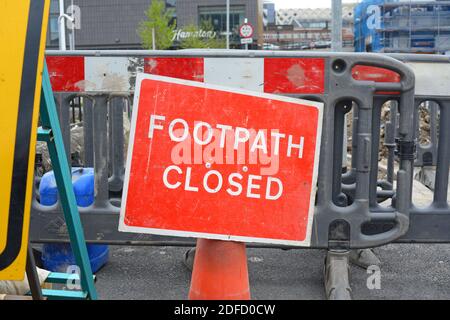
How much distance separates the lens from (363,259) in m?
3.92

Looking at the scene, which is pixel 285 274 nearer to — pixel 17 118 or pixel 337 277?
pixel 337 277

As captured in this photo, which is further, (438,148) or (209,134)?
(438,148)

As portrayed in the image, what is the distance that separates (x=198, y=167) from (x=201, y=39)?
5050 cm

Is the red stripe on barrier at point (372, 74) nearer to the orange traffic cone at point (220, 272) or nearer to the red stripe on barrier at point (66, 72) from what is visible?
the orange traffic cone at point (220, 272)

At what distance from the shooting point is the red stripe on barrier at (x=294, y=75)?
3172 mm

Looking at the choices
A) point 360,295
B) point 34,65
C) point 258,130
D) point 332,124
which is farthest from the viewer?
point 360,295

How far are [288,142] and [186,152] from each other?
1.60 feet

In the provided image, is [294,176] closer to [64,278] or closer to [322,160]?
[322,160]

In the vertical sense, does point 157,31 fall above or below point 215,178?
above

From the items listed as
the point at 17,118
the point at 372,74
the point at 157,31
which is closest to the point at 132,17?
the point at 157,31

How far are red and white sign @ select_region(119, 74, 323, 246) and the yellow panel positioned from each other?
0.63m

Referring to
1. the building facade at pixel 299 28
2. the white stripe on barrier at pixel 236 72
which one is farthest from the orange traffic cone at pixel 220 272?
the building facade at pixel 299 28

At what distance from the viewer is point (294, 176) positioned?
7.98 ft
